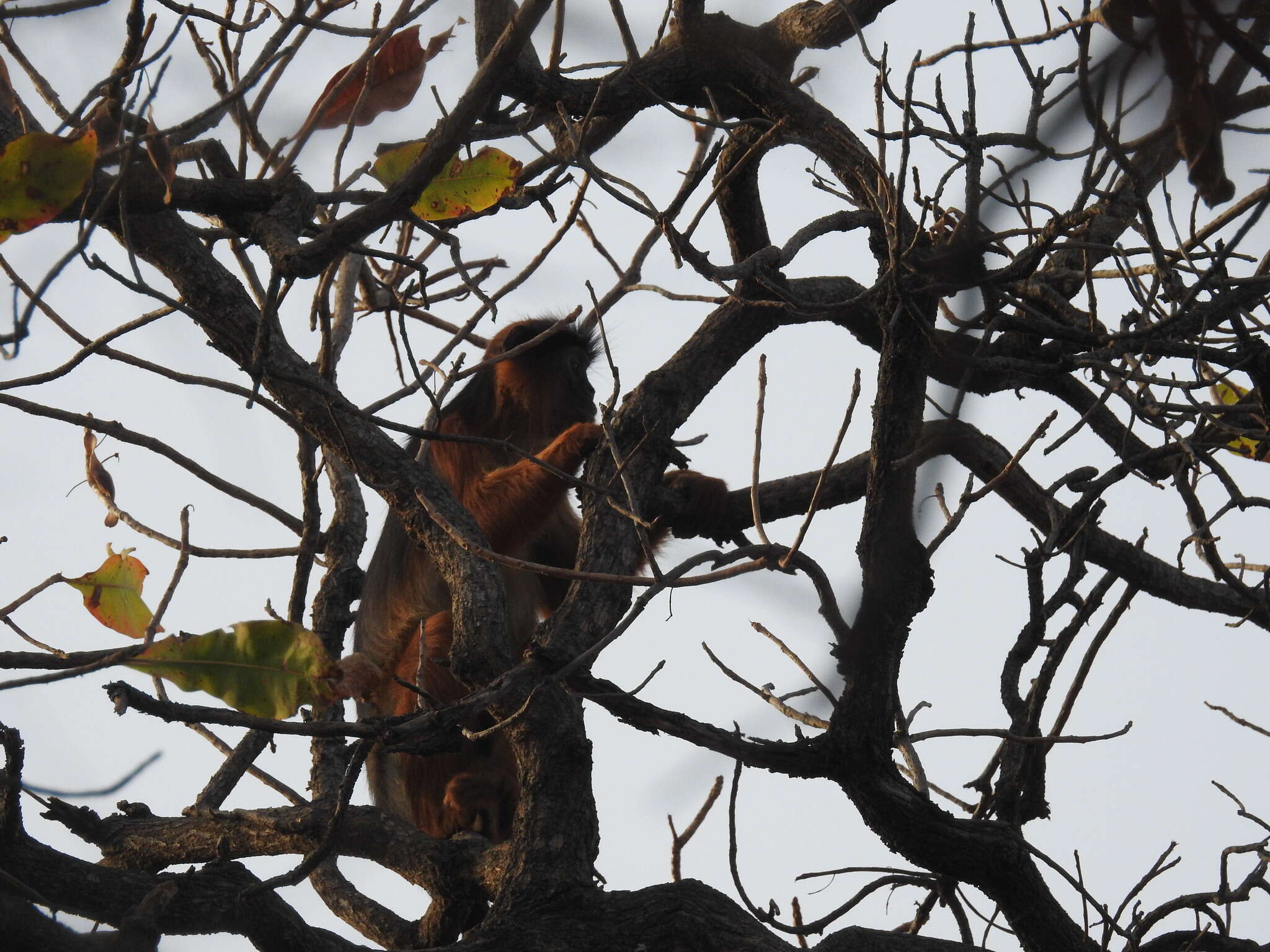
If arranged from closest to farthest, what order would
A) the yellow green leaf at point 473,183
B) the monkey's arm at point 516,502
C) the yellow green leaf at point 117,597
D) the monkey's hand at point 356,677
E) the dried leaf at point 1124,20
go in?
1. the dried leaf at point 1124,20
2. the monkey's hand at point 356,677
3. the yellow green leaf at point 117,597
4. the yellow green leaf at point 473,183
5. the monkey's arm at point 516,502

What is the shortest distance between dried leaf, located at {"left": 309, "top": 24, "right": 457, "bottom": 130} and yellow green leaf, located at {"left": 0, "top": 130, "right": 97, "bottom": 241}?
4.13ft

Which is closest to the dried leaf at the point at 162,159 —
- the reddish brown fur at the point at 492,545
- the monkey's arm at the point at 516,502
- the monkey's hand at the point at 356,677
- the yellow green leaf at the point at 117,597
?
the yellow green leaf at the point at 117,597

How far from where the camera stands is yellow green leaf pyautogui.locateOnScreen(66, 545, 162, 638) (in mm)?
3449

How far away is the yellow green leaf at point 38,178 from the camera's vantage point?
9.25ft

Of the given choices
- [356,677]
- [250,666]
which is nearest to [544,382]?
[356,677]

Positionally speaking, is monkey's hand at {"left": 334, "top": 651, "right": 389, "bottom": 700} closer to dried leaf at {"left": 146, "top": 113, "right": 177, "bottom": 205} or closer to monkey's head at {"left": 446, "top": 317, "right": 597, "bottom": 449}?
dried leaf at {"left": 146, "top": 113, "right": 177, "bottom": 205}

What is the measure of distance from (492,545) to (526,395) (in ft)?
4.72

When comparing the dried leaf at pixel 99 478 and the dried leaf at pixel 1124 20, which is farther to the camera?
the dried leaf at pixel 99 478

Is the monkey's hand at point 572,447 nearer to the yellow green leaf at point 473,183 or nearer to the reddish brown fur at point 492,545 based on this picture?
the reddish brown fur at point 492,545

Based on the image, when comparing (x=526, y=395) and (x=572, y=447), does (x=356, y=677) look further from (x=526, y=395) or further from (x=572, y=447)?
(x=526, y=395)

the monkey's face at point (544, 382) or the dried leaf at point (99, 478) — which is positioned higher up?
the monkey's face at point (544, 382)

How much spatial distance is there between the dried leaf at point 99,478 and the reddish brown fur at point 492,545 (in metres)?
1.30

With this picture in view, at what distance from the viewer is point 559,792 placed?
3.37m

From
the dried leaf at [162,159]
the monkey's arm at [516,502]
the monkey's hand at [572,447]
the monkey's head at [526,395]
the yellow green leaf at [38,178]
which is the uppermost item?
the monkey's head at [526,395]
